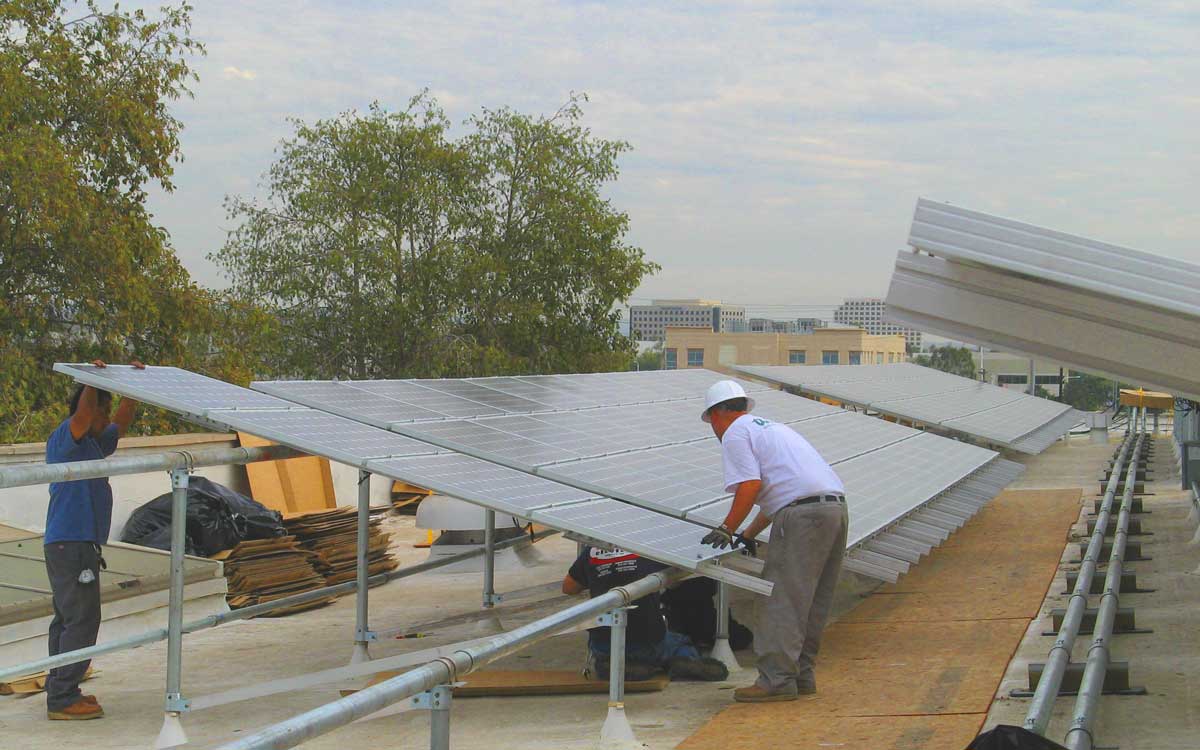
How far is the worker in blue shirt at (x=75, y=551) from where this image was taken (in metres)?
7.55

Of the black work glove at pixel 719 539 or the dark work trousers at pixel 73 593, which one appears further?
the dark work trousers at pixel 73 593

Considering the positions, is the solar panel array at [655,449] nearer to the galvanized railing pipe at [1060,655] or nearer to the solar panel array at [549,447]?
the solar panel array at [549,447]

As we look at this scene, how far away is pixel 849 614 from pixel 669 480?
237cm

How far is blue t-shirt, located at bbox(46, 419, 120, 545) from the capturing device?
7547mm

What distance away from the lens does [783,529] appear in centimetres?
742

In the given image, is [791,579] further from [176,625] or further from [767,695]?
[176,625]

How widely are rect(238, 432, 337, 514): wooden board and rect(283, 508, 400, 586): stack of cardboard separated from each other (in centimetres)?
388

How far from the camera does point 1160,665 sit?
8281 millimetres

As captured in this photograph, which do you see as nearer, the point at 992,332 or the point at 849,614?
the point at 849,614

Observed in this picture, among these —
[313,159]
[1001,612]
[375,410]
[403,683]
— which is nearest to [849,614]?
[1001,612]

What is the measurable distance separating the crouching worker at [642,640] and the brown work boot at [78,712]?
313cm

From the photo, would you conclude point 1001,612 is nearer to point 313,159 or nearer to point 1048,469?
point 1048,469

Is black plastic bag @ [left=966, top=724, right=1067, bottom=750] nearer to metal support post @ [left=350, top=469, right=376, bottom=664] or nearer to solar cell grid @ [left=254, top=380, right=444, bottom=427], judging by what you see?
metal support post @ [left=350, top=469, right=376, bottom=664]

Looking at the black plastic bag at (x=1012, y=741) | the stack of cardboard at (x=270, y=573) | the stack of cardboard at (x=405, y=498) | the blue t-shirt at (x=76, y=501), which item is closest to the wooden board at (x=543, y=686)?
the blue t-shirt at (x=76, y=501)
